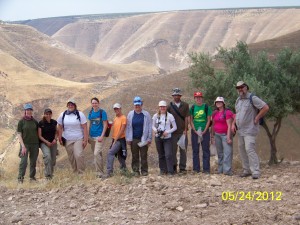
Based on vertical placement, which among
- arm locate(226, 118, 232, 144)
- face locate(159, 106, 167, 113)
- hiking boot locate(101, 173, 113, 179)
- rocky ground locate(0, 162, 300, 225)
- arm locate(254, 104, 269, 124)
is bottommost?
rocky ground locate(0, 162, 300, 225)

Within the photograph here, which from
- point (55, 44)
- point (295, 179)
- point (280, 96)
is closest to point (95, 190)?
point (295, 179)

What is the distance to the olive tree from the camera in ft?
39.5

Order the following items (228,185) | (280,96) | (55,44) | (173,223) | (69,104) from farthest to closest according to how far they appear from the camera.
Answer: (55,44) → (280,96) → (69,104) → (228,185) → (173,223)

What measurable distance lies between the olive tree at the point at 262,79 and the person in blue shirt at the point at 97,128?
4187mm

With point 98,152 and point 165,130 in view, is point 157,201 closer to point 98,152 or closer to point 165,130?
point 165,130

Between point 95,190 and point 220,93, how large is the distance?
621 cm

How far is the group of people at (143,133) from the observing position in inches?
367

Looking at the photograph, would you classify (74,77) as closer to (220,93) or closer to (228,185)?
(220,93)

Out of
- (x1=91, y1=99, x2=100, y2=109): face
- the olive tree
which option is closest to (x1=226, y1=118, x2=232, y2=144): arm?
the olive tree

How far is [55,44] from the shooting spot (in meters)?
90.9
